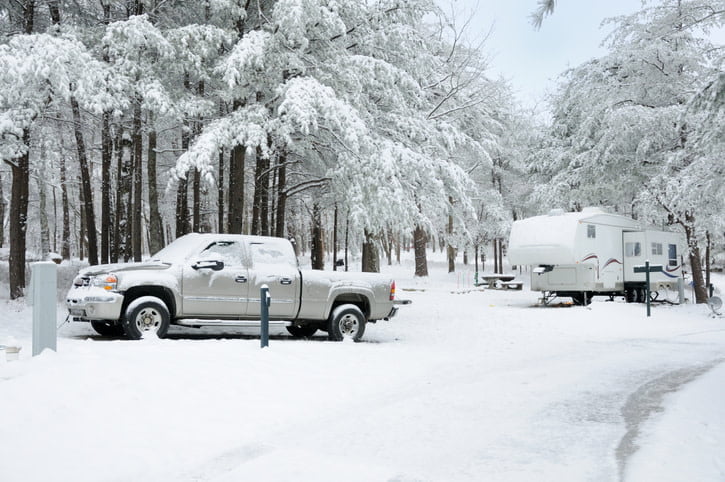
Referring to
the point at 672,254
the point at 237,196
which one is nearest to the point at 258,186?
the point at 237,196

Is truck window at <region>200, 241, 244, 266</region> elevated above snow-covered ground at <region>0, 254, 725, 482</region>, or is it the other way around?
truck window at <region>200, 241, 244, 266</region>

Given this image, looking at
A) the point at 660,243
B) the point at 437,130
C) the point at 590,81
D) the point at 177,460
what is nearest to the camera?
the point at 177,460

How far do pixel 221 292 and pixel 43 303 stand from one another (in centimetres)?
409

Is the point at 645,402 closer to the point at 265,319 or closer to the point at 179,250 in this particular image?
the point at 265,319

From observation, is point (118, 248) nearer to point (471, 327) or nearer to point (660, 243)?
point (471, 327)

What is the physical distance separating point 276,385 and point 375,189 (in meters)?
7.80

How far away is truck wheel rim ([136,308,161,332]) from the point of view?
10119mm

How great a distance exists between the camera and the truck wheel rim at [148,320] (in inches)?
398

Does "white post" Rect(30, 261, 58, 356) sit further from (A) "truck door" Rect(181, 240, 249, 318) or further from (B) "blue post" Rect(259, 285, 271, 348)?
(A) "truck door" Rect(181, 240, 249, 318)

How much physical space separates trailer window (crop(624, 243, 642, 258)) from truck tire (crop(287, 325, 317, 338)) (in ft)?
45.4

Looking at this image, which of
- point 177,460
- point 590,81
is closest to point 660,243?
point 590,81

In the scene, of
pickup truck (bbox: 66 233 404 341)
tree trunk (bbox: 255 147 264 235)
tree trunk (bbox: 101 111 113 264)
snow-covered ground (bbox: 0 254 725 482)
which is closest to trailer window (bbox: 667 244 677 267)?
snow-covered ground (bbox: 0 254 725 482)

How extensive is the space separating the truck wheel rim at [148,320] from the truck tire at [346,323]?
10.1ft

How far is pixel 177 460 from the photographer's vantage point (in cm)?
484
